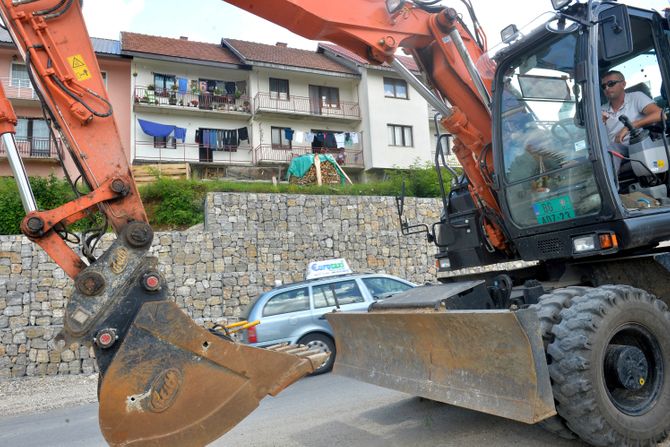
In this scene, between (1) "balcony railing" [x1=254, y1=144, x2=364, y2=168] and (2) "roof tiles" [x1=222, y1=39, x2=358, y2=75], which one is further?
(2) "roof tiles" [x1=222, y1=39, x2=358, y2=75]

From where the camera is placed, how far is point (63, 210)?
3016 mm

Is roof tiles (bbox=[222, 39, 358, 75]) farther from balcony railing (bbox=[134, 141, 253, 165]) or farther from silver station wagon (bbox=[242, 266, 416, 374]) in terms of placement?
silver station wagon (bbox=[242, 266, 416, 374])

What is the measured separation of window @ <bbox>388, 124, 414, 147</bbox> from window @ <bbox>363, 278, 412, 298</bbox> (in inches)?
792

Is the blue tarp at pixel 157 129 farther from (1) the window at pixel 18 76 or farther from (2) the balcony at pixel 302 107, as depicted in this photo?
(1) the window at pixel 18 76

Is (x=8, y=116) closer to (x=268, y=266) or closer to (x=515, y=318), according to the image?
(x=515, y=318)

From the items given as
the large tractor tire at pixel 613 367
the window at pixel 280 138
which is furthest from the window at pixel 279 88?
the large tractor tire at pixel 613 367

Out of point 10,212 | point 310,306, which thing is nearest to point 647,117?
point 310,306

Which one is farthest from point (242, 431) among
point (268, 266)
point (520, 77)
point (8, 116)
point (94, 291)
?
point (268, 266)

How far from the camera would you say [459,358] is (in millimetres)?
3441

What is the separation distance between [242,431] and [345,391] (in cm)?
195

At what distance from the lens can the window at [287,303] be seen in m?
8.83

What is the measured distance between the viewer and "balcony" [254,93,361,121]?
2748 cm

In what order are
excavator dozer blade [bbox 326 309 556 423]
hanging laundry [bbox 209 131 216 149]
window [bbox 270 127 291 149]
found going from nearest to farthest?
A: 1. excavator dozer blade [bbox 326 309 556 423]
2. hanging laundry [bbox 209 131 216 149]
3. window [bbox 270 127 291 149]

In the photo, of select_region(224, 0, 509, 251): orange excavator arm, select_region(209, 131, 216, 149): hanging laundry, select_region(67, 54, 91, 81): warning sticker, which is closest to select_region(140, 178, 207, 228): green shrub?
select_region(209, 131, 216, 149): hanging laundry
